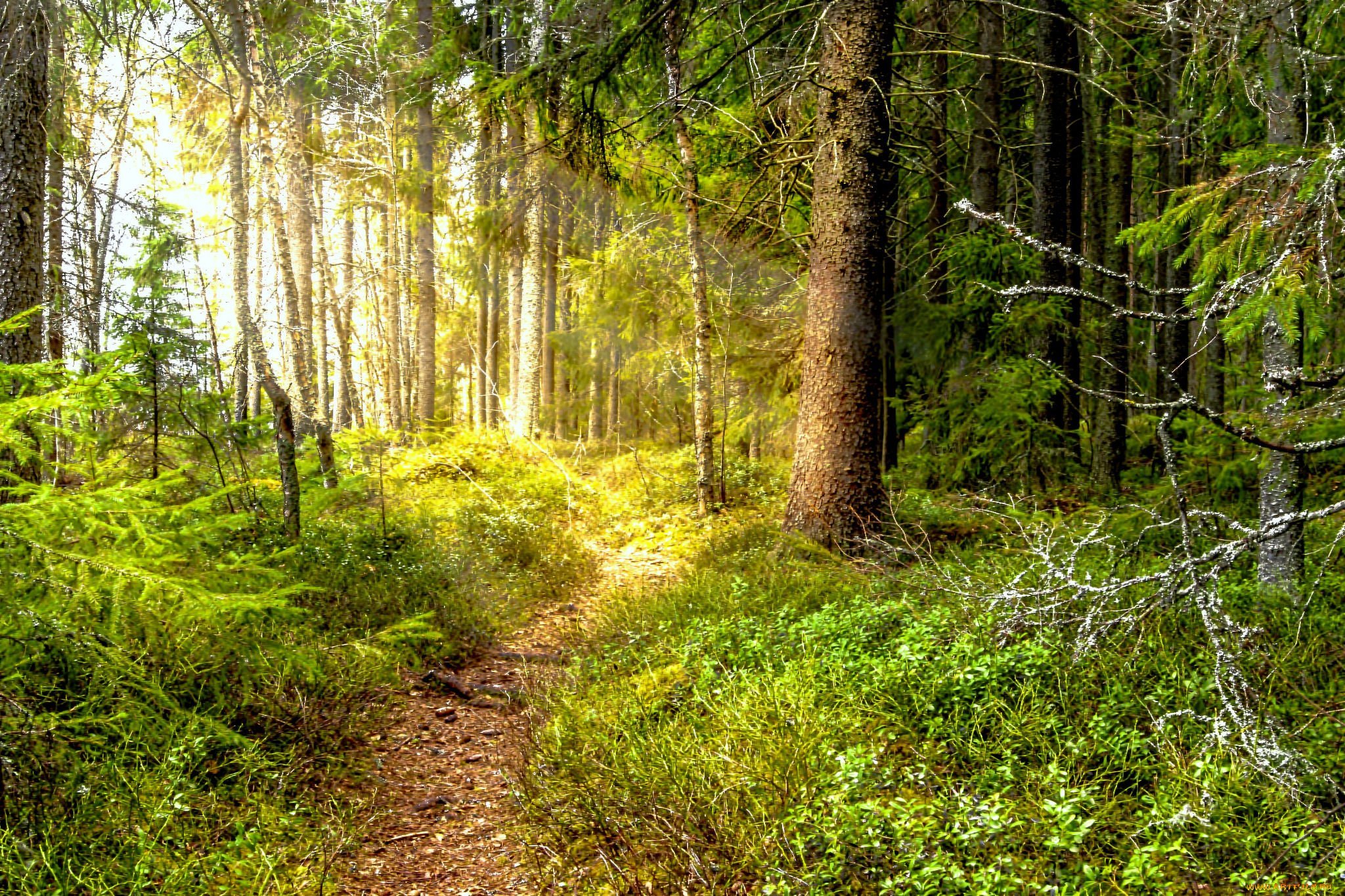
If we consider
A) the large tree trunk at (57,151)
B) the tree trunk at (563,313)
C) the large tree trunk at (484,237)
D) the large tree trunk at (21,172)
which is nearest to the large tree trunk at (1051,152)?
the large tree trunk at (484,237)

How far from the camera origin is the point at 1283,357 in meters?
4.49

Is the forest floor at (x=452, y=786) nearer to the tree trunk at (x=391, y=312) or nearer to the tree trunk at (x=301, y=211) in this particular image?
the tree trunk at (x=301, y=211)

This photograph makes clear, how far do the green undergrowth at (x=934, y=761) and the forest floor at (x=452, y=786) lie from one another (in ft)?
0.85

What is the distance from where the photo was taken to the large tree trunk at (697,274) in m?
9.49

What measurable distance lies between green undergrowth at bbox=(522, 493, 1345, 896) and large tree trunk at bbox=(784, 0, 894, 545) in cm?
201

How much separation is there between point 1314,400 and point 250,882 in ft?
18.7

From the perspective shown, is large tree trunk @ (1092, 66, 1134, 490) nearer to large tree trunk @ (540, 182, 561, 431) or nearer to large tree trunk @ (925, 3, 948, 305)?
large tree trunk @ (925, 3, 948, 305)

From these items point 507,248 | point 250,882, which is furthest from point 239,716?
point 507,248

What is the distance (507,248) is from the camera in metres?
14.9

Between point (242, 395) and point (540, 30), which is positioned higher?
point (540, 30)

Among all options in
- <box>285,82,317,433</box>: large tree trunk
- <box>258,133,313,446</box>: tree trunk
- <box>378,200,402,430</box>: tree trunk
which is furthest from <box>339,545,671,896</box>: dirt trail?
<box>378,200,402,430</box>: tree trunk

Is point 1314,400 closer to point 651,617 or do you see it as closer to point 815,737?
point 815,737

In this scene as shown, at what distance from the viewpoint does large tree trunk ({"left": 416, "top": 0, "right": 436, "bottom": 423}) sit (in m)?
14.4

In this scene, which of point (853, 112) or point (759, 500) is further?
point (759, 500)
